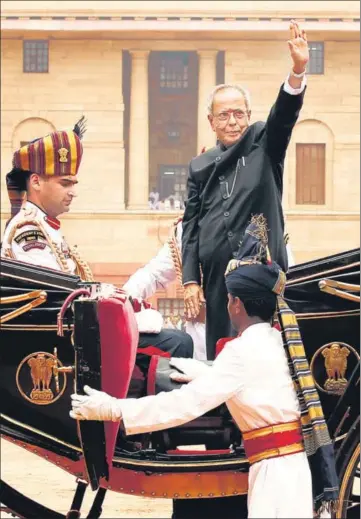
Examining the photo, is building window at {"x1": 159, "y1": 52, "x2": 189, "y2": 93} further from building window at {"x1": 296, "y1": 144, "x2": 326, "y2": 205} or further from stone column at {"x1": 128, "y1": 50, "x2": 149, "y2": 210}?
building window at {"x1": 296, "y1": 144, "x2": 326, "y2": 205}

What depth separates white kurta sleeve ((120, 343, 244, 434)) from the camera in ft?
13.7

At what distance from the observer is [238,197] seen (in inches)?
208

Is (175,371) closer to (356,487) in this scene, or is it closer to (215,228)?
(215,228)

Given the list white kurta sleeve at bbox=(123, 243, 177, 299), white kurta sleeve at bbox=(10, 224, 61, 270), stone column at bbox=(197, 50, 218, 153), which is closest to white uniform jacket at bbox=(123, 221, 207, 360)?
white kurta sleeve at bbox=(123, 243, 177, 299)

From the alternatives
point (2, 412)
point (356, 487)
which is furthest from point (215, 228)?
point (356, 487)

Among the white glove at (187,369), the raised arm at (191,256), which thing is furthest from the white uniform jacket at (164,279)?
the white glove at (187,369)

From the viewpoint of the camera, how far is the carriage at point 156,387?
15.9 ft

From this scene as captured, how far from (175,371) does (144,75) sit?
3161 centimetres

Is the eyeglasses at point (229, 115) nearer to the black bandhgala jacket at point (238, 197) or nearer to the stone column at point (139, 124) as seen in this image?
the black bandhgala jacket at point (238, 197)

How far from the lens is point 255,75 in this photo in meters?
35.5

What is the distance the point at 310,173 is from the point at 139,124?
16.5 ft

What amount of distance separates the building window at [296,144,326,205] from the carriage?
29898 mm

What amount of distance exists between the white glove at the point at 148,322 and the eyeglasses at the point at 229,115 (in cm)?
93

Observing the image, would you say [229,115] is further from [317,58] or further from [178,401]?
[317,58]
